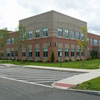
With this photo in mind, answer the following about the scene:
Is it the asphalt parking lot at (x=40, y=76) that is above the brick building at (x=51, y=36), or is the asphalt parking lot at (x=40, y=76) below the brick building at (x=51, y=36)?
below

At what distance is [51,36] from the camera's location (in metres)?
35.0

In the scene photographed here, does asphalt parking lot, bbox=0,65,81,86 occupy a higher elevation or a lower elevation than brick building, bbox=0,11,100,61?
lower

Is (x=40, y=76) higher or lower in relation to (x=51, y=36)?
lower

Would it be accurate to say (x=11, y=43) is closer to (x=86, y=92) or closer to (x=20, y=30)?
(x=20, y=30)

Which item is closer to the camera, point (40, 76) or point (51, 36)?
point (40, 76)

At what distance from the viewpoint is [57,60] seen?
3566cm

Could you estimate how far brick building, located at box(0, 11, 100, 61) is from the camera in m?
35.4

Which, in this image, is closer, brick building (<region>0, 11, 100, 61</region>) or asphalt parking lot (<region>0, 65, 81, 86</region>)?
asphalt parking lot (<region>0, 65, 81, 86</region>)

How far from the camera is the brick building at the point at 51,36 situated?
3541cm

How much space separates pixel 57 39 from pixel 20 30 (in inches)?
345

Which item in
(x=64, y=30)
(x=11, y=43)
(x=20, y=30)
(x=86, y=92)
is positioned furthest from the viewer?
(x=11, y=43)

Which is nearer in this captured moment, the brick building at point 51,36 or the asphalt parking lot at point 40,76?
the asphalt parking lot at point 40,76

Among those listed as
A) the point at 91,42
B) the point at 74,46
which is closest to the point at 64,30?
the point at 74,46

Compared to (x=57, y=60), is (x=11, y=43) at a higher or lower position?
higher
